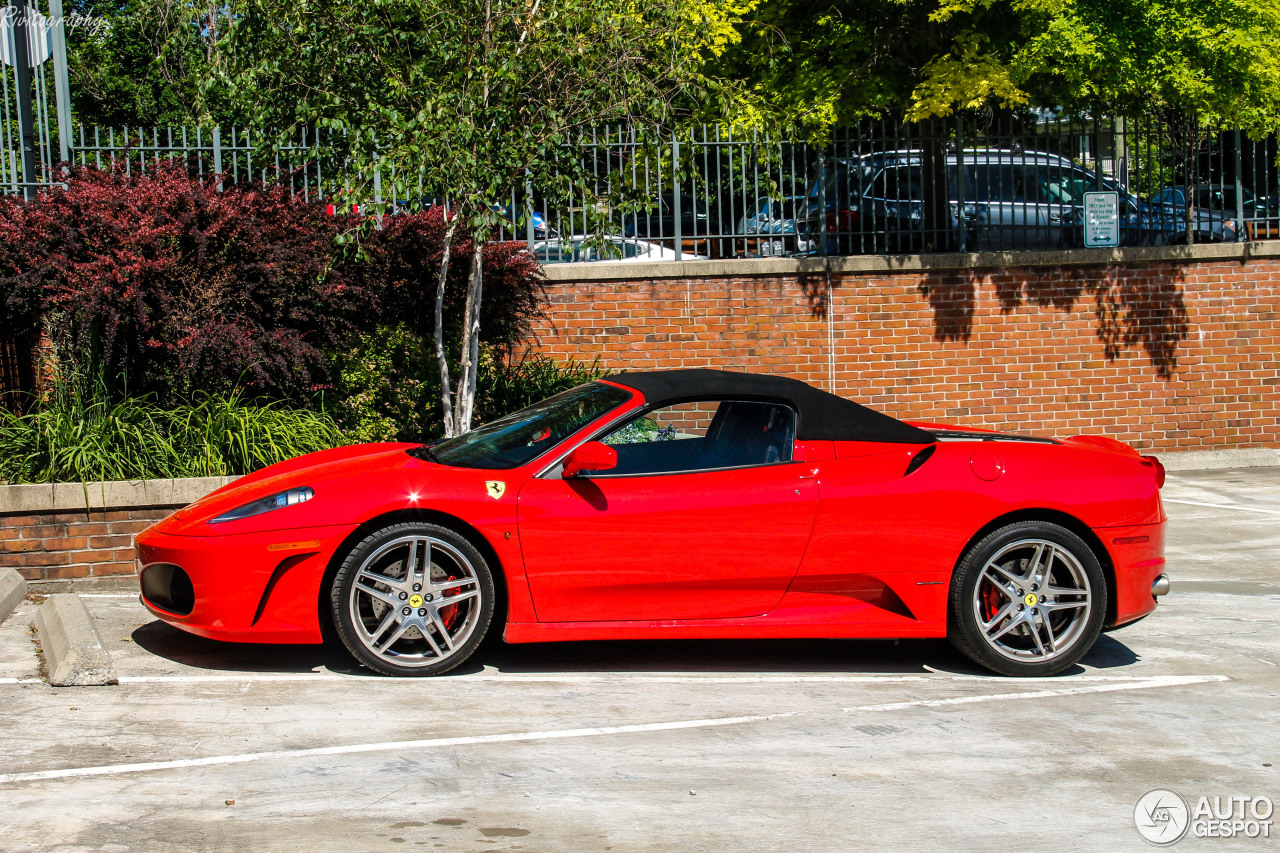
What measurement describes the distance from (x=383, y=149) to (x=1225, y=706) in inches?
248

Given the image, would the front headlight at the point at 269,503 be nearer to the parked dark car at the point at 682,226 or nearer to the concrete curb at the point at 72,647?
the concrete curb at the point at 72,647

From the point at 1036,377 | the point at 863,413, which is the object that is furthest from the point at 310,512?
the point at 1036,377

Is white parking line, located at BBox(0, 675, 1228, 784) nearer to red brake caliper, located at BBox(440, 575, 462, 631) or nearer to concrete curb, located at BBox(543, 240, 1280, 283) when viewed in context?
red brake caliper, located at BBox(440, 575, 462, 631)

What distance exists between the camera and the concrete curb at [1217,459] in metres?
13.3

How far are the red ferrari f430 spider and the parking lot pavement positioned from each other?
288 millimetres

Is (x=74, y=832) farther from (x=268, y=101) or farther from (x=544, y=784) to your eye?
(x=268, y=101)

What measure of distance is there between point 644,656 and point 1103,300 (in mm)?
9235

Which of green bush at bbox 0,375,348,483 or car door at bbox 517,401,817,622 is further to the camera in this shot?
green bush at bbox 0,375,348,483

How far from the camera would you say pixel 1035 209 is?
13602 millimetres

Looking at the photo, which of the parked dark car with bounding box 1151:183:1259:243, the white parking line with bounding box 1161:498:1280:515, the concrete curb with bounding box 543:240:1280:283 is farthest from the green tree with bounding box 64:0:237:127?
the white parking line with bounding box 1161:498:1280:515

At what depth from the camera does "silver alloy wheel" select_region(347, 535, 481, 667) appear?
5555 millimetres

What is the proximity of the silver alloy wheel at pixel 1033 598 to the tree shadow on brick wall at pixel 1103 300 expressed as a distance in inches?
296

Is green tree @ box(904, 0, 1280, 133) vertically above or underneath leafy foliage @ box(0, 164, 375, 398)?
above

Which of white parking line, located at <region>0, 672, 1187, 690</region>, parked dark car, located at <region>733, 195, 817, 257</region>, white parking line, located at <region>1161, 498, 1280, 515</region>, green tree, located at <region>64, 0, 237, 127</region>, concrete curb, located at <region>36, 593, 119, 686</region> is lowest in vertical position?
white parking line, located at <region>1161, 498, 1280, 515</region>
